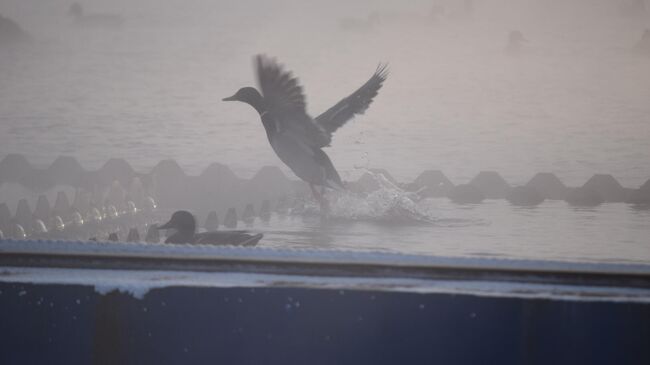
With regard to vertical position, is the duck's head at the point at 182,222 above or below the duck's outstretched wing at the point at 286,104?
below

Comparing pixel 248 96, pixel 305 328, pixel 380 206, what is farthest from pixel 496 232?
pixel 248 96

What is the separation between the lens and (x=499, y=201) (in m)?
3.46

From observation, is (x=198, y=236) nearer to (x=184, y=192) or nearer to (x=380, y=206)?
(x=380, y=206)

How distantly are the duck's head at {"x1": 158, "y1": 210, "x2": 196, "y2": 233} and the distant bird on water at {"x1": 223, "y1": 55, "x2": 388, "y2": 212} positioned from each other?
961mm

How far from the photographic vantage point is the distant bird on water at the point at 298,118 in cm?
352

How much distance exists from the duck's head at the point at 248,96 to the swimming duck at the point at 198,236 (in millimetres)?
1520

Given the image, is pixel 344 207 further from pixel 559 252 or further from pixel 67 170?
pixel 67 170

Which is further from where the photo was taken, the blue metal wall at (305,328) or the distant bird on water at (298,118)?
the distant bird on water at (298,118)

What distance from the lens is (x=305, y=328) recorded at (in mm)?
931

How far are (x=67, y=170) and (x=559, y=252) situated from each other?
2785mm

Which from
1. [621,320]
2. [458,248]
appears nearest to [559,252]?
[458,248]

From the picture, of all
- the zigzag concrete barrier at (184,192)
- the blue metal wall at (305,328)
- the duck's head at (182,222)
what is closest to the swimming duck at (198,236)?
the duck's head at (182,222)

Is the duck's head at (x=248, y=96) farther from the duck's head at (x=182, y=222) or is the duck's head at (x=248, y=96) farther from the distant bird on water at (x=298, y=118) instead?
the duck's head at (x=182, y=222)

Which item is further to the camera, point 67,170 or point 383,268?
point 67,170
